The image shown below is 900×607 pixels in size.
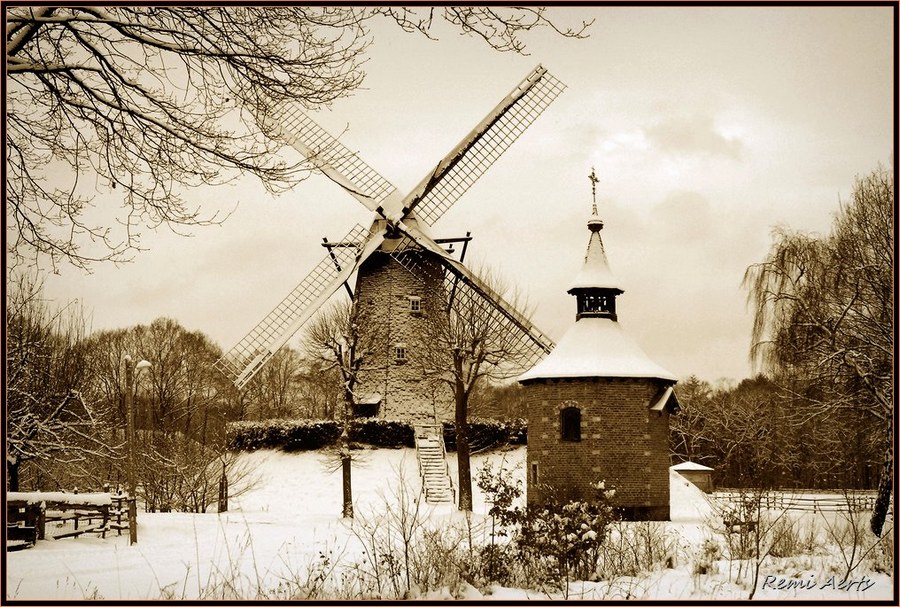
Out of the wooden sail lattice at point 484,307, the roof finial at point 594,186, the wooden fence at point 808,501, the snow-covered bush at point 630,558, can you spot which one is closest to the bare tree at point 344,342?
the wooden sail lattice at point 484,307

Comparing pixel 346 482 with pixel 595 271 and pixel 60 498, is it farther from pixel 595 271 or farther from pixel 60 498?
pixel 60 498

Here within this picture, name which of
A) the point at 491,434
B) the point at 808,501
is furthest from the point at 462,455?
the point at 808,501

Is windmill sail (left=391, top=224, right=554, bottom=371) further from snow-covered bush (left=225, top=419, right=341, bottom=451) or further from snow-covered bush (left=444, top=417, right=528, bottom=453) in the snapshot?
snow-covered bush (left=225, top=419, right=341, bottom=451)

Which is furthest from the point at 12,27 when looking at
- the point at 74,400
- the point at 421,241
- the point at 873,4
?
the point at 421,241

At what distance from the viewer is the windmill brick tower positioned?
741 inches

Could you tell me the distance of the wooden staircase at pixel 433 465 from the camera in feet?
81.2

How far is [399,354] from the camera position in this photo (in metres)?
25.5

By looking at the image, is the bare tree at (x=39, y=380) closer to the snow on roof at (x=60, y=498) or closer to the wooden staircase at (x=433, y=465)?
the snow on roof at (x=60, y=498)

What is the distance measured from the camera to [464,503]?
21328 millimetres

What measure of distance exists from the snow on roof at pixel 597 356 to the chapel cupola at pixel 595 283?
0.30 meters

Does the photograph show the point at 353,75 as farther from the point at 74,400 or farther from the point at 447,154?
the point at 447,154

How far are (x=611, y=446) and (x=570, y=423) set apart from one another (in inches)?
39.3

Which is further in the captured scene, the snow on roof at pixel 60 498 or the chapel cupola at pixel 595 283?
the chapel cupola at pixel 595 283

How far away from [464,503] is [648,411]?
4841mm
